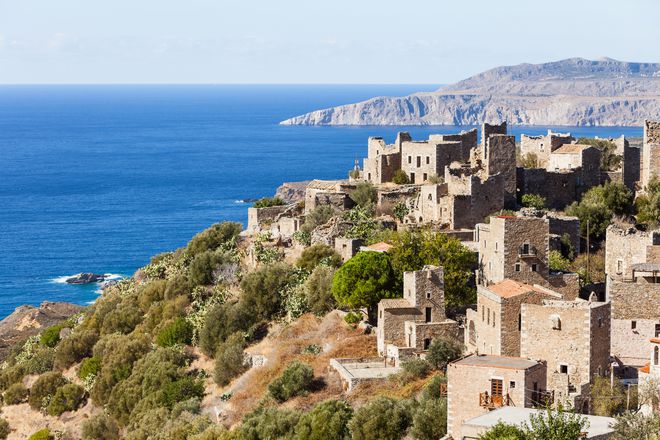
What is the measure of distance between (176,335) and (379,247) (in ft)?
33.0

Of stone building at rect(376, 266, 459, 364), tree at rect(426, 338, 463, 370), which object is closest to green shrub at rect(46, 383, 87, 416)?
stone building at rect(376, 266, 459, 364)

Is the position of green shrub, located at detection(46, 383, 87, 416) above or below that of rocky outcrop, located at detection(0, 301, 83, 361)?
above

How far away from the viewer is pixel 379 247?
42.7m

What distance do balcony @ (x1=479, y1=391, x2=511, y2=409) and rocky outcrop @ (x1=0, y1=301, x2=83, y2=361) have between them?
42.9 meters

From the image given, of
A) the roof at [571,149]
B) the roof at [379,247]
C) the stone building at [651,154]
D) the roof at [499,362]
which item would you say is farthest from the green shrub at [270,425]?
the stone building at [651,154]

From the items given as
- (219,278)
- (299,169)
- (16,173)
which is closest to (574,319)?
(219,278)

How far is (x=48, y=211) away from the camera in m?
129

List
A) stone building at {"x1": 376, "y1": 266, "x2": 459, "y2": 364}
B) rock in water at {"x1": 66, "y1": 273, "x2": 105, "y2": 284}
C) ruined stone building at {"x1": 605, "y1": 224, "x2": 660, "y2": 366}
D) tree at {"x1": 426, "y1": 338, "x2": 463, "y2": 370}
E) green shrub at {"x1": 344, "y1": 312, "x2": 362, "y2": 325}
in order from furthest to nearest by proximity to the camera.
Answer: rock in water at {"x1": 66, "y1": 273, "x2": 105, "y2": 284}, green shrub at {"x1": 344, "y1": 312, "x2": 362, "y2": 325}, stone building at {"x1": 376, "y1": 266, "x2": 459, "y2": 364}, tree at {"x1": 426, "y1": 338, "x2": 463, "y2": 370}, ruined stone building at {"x1": 605, "y1": 224, "x2": 660, "y2": 366}

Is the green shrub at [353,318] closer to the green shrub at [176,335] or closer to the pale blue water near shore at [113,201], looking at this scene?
the green shrub at [176,335]

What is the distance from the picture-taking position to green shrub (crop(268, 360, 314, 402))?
119 feet

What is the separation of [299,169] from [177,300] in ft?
361

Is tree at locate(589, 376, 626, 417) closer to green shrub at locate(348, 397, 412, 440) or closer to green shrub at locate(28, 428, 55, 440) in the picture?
green shrub at locate(348, 397, 412, 440)

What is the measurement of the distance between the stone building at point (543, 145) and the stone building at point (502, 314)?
791 inches

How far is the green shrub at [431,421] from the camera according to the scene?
2859 cm
